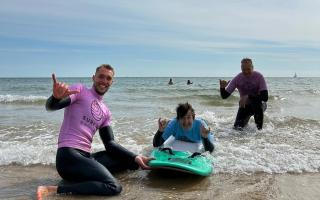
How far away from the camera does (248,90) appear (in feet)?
33.1

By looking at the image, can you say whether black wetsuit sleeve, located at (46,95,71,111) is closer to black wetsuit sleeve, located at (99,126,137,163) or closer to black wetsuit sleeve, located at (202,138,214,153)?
black wetsuit sleeve, located at (99,126,137,163)

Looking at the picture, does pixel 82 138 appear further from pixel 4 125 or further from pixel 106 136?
pixel 4 125

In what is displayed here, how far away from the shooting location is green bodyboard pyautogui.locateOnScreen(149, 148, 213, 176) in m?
5.54

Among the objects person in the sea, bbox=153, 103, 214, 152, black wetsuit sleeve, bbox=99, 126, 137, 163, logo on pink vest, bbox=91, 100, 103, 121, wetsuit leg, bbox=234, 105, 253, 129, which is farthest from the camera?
wetsuit leg, bbox=234, 105, 253, 129

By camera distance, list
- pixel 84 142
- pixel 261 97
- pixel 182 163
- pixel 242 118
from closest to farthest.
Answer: pixel 84 142, pixel 182 163, pixel 261 97, pixel 242 118

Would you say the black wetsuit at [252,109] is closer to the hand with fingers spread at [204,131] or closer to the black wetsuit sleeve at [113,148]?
the hand with fingers spread at [204,131]

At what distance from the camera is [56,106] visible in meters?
4.95

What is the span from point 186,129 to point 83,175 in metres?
2.25

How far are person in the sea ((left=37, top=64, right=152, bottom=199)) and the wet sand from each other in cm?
16

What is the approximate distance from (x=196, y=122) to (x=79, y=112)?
7.26 feet

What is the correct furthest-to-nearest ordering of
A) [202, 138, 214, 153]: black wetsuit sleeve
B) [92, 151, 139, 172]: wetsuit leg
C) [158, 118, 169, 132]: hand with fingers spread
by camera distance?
1. [158, 118, 169, 132]: hand with fingers spread
2. [202, 138, 214, 153]: black wetsuit sleeve
3. [92, 151, 139, 172]: wetsuit leg

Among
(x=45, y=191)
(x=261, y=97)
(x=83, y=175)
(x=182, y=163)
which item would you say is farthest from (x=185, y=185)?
(x=261, y=97)

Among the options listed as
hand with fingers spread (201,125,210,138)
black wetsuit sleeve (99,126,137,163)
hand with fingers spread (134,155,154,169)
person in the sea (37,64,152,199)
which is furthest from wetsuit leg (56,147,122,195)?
hand with fingers spread (201,125,210,138)

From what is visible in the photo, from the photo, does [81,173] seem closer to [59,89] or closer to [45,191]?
[45,191]
